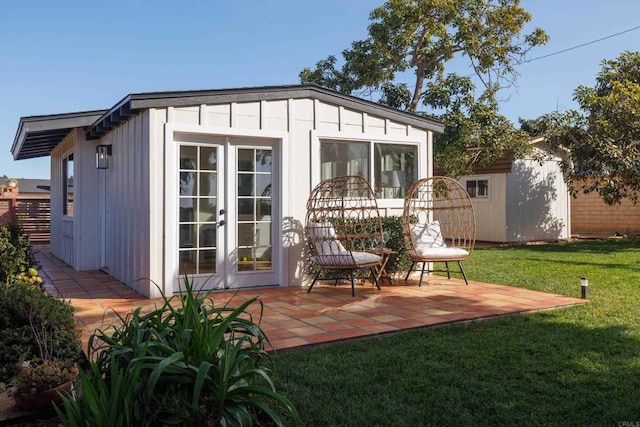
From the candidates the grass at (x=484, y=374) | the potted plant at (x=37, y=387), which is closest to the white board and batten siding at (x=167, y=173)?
the grass at (x=484, y=374)

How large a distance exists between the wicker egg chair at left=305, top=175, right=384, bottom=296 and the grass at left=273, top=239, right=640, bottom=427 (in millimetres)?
1787

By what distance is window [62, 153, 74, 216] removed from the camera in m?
8.87

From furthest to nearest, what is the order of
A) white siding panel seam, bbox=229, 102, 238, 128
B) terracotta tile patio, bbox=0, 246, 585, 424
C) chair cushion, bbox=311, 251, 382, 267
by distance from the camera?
white siding panel seam, bbox=229, 102, 238, 128 < chair cushion, bbox=311, 251, 382, 267 < terracotta tile patio, bbox=0, 246, 585, 424

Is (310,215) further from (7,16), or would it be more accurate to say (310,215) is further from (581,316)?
(7,16)

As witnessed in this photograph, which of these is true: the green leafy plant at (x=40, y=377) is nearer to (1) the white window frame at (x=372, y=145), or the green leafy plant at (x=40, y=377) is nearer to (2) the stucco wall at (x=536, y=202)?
(1) the white window frame at (x=372, y=145)

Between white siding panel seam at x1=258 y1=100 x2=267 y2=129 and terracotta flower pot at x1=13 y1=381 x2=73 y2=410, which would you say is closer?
terracotta flower pot at x1=13 y1=381 x2=73 y2=410

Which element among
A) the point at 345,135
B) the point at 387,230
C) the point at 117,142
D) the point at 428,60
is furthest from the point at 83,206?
the point at 428,60

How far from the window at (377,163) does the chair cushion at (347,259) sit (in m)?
1.36

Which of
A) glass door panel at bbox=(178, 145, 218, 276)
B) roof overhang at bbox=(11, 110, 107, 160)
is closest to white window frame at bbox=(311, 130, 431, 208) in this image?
glass door panel at bbox=(178, 145, 218, 276)

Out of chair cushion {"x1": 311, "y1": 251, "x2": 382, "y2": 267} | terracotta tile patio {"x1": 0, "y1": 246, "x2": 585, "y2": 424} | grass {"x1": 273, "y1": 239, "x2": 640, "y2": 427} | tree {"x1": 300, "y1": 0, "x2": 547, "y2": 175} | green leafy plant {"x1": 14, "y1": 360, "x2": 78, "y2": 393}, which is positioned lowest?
grass {"x1": 273, "y1": 239, "x2": 640, "y2": 427}

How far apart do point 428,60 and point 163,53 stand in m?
8.15

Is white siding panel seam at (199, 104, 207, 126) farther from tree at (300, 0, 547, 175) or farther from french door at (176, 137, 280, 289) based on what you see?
tree at (300, 0, 547, 175)

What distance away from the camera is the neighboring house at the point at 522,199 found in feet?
44.8

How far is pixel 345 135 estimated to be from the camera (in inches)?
263
